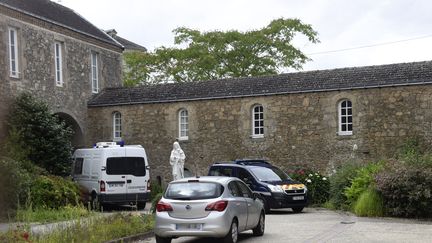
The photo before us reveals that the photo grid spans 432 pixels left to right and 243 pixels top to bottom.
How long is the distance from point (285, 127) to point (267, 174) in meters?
5.53

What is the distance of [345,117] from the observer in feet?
78.5

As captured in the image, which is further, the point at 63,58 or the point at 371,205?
the point at 63,58

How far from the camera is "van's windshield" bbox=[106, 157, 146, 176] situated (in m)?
20.1

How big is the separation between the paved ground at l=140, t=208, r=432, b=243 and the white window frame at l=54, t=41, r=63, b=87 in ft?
45.6

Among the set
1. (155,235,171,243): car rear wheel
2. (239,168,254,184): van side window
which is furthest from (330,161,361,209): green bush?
(155,235,171,243): car rear wheel

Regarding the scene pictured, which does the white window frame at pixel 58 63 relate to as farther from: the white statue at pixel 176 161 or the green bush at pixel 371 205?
the green bush at pixel 371 205

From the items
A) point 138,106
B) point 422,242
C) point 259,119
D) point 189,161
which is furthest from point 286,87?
point 422,242

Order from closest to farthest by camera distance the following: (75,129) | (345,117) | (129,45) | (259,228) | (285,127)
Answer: (259,228)
(345,117)
(285,127)
(75,129)
(129,45)

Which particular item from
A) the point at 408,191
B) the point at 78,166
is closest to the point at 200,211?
the point at 408,191

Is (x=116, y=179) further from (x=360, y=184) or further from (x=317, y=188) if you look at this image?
(x=360, y=184)

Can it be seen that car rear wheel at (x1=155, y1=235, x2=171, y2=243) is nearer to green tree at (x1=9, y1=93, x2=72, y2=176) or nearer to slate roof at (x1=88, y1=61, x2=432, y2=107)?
green tree at (x1=9, y1=93, x2=72, y2=176)

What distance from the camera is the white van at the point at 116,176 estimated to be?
19922 millimetres

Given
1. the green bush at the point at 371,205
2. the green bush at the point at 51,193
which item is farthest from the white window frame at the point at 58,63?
the green bush at the point at 371,205

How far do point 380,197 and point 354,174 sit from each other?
3.00 m
